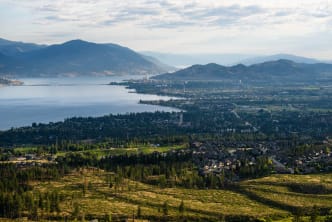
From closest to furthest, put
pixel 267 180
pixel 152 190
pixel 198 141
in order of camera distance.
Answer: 1. pixel 152 190
2. pixel 267 180
3. pixel 198 141

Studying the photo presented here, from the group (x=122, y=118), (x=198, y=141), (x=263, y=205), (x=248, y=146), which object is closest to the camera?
(x=263, y=205)

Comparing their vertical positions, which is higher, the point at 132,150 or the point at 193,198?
the point at 132,150

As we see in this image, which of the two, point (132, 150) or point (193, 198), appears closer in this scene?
point (193, 198)

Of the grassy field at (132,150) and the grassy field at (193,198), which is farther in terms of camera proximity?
the grassy field at (132,150)

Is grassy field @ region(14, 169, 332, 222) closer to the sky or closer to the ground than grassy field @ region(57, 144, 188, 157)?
closer to the ground

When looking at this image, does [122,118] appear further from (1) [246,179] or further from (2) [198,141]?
(1) [246,179]

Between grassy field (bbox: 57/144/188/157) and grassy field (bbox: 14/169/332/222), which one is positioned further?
grassy field (bbox: 57/144/188/157)

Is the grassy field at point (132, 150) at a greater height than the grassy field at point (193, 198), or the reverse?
the grassy field at point (132, 150)

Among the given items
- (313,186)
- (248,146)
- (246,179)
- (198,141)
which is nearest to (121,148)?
(198,141)
